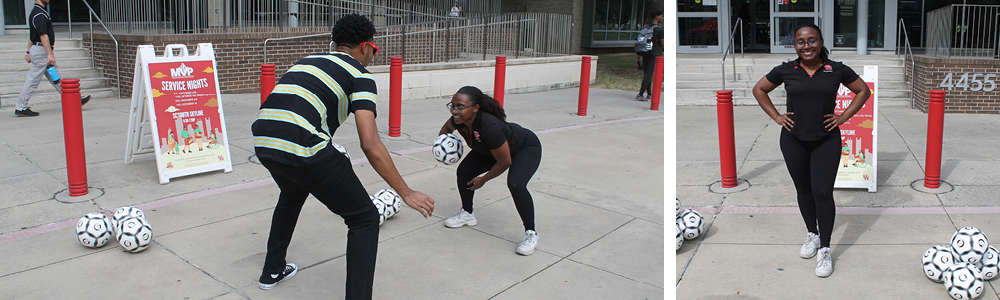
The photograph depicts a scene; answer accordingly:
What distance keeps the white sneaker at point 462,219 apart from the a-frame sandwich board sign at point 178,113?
254 cm

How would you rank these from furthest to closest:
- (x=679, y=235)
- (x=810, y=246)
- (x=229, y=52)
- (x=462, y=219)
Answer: (x=229, y=52), (x=462, y=219), (x=679, y=235), (x=810, y=246)

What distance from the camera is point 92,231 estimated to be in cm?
462

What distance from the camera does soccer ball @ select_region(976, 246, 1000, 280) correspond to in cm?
434

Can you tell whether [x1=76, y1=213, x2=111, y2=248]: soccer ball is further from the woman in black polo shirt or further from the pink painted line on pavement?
the woman in black polo shirt

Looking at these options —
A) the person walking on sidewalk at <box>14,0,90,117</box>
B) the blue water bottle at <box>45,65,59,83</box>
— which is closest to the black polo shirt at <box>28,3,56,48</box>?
the person walking on sidewalk at <box>14,0,90,117</box>

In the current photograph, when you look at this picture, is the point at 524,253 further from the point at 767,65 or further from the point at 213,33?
the point at 767,65

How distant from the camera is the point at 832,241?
5234 millimetres

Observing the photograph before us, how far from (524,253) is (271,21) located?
9.65 m

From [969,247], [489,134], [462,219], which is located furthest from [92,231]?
[969,247]

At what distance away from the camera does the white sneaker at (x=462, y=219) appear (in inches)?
211

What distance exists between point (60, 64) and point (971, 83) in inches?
566

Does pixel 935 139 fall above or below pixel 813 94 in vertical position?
below

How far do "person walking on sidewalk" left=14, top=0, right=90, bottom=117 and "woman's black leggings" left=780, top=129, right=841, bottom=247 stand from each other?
8601 millimetres

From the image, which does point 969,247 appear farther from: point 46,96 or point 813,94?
point 46,96
